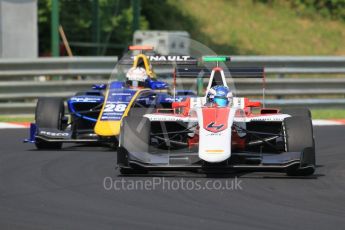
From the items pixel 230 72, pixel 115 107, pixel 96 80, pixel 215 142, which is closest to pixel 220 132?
pixel 215 142

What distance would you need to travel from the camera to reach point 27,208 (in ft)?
26.7

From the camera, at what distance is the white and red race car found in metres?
9.92

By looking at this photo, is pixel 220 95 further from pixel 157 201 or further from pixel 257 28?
pixel 257 28

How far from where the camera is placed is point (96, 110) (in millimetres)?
13422

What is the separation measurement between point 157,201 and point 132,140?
1924 mm

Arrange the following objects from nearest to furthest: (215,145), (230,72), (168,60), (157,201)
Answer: (157,201)
(215,145)
(230,72)
(168,60)

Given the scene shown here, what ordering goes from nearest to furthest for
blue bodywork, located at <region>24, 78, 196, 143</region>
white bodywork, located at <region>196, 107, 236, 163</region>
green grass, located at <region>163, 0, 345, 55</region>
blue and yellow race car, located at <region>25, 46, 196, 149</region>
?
white bodywork, located at <region>196, 107, 236, 163</region>, blue and yellow race car, located at <region>25, 46, 196, 149</region>, blue bodywork, located at <region>24, 78, 196, 143</region>, green grass, located at <region>163, 0, 345, 55</region>

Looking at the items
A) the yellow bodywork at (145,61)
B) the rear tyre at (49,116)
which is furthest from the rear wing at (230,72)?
the yellow bodywork at (145,61)

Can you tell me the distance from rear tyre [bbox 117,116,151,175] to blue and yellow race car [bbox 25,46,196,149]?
2.06 m

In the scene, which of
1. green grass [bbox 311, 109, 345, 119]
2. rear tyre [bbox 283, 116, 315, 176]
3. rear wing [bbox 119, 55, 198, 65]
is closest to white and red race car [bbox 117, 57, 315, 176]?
rear tyre [bbox 283, 116, 315, 176]

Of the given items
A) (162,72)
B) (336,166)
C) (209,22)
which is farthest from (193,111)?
(209,22)

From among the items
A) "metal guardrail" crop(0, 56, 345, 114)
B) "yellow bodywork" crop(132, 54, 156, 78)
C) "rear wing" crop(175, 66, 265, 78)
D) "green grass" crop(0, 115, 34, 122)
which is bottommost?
"green grass" crop(0, 115, 34, 122)

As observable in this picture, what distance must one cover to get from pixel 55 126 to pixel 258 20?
30.9 meters

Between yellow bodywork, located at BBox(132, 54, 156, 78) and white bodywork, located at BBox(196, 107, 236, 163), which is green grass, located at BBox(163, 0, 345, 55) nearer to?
yellow bodywork, located at BBox(132, 54, 156, 78)
